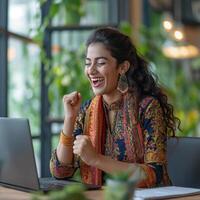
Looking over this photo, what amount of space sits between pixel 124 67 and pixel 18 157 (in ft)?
2.23

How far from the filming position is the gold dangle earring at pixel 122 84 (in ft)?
7.79

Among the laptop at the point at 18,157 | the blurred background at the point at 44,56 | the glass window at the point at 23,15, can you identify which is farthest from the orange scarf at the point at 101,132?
the glass window at the point at 23,15

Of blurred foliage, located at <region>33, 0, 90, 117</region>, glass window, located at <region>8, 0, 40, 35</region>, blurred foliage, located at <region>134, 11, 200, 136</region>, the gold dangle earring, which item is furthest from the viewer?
blurred foliage, located at <region>134, 11, 200, 136</region>

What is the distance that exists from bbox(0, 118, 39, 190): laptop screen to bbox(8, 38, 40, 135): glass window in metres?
1.89

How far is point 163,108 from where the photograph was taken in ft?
7.64

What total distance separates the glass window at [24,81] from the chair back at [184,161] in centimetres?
168

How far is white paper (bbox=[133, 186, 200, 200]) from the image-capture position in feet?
5.96

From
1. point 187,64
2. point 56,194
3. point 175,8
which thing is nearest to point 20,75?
point 56,194

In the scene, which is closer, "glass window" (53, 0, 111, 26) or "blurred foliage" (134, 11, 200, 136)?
"glass window" (53, 0, 111, 26)

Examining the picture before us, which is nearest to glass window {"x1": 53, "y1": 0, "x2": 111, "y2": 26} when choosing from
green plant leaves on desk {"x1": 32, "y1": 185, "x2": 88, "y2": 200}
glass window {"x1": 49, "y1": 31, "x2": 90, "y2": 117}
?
glass window {"x1": 49, "y1": 31, "x2": 90, "y2": 117}

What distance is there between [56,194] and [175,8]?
7.03 metres

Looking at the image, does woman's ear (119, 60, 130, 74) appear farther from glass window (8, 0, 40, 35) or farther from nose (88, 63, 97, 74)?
glass window (8, 0, 40, 35)

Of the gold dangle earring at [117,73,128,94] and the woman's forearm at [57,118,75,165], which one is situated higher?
the gold dangle earring at [117,73,128,94]

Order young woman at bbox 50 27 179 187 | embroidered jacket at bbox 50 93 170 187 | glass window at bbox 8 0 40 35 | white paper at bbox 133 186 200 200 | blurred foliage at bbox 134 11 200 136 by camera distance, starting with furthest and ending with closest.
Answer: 1. blurred foliage at bbox 134 11 200 136
2. glass window at bbox 8 0 40 35
3. young woman at bbox 50 27 179 187
4. embroidered jacket at bbox 50 93 170 187
5. white paper at bbox 133 186 200 200
